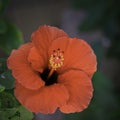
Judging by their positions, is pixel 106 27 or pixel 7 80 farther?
pixel 106 27

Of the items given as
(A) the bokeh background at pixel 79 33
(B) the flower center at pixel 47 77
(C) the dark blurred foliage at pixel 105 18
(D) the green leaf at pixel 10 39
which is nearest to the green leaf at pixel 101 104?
(A) the bokeh background at pixel 79 33

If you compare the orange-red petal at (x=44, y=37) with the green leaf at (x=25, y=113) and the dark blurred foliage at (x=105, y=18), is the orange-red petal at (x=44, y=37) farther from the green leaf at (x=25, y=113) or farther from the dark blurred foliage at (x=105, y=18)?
the dark blurred foliage at (x=105, y=18)

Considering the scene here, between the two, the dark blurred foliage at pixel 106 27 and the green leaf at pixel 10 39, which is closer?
the green leaf at pixel 10 39

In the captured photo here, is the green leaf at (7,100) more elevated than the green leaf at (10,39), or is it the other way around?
the green leaf at (7,100)

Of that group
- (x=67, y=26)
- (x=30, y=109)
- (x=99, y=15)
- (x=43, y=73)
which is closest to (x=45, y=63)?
(x=43, y=73)

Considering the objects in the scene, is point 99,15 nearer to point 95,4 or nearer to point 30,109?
point 95,4

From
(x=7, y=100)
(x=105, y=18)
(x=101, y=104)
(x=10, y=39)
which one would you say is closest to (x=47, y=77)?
(x=7, y=100)

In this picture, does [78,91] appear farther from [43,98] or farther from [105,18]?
[105,18]
